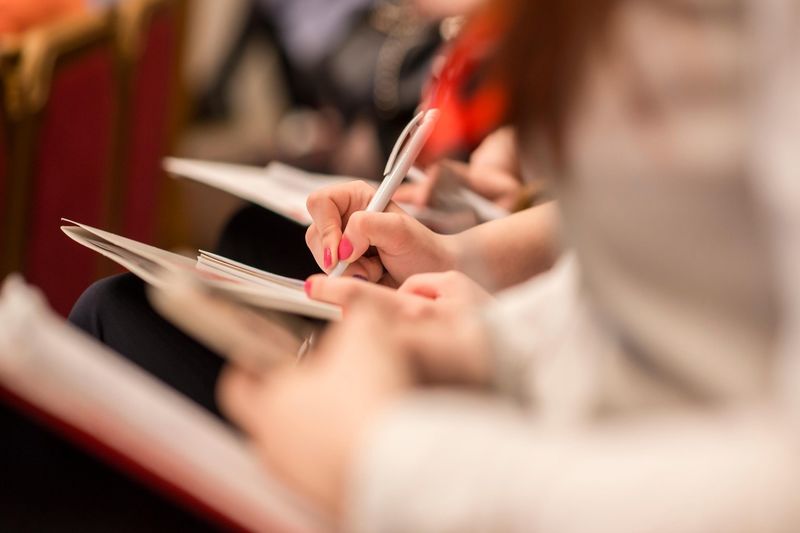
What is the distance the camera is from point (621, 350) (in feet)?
1.68

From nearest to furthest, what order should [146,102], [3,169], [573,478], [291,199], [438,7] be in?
1. [573,478]
2. [291,199]
3. [3,169]
4. [438,7]
5. [146,102]

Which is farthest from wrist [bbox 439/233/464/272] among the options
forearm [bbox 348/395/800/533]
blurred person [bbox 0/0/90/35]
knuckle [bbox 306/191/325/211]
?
blurred person [bbox 0/0/90/35]

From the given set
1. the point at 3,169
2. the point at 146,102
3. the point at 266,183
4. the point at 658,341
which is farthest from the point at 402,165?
the point at 146,102

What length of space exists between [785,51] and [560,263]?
10.2 inches

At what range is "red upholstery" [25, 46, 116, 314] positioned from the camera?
5.26ft

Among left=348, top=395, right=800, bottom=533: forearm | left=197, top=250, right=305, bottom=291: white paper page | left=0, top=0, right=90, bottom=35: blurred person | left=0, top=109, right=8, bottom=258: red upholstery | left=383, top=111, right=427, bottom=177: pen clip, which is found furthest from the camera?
left=0, top=0, right=90, bottom=35: blurred person

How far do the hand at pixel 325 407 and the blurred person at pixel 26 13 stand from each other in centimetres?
138

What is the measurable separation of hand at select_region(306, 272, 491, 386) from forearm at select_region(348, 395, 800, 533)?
3.1 inches

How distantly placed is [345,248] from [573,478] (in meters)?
0.43

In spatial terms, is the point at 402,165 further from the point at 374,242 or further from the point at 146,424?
the point at 146,424

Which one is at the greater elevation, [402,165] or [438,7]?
[438,7]

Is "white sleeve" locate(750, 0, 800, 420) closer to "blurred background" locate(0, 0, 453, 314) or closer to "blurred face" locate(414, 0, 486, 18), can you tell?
"blurred background" locate(0, 0, 453, 314)

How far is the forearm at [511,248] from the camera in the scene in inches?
32.7

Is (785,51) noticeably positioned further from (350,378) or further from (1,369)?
(1,369)
